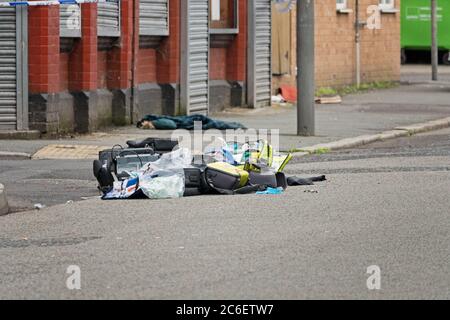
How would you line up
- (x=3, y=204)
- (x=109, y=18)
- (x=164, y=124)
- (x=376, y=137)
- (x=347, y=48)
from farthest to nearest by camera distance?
(x=347, y=48) → (x=109, y=18) → (x=164, y=124) → (x=376, y=137) → (x=3, y=204)

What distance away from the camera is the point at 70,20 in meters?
18.3

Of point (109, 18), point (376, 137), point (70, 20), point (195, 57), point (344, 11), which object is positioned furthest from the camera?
point (344, 11)

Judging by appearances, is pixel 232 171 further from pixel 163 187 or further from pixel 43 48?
pixel 43 48

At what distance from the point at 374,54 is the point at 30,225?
22.4m

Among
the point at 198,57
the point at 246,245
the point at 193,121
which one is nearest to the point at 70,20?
the point at 193,121

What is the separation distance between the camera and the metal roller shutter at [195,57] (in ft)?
70.4

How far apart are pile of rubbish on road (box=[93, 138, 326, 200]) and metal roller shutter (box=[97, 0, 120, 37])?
21.8 ft

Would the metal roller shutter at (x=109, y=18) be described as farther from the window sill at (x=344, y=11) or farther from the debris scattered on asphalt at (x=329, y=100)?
the window sill at (x=344, y=11)

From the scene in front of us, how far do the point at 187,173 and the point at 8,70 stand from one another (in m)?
6.25

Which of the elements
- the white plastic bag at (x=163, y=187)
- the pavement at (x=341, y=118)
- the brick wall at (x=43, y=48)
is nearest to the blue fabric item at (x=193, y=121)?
the pavement at (x=341, y=118)

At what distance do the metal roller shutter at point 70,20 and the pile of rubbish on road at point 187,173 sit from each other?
18.6 feet

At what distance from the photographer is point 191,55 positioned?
21.7 meters

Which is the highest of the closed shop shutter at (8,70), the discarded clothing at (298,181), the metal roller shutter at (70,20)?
the metal roller shutter at (70,20)
